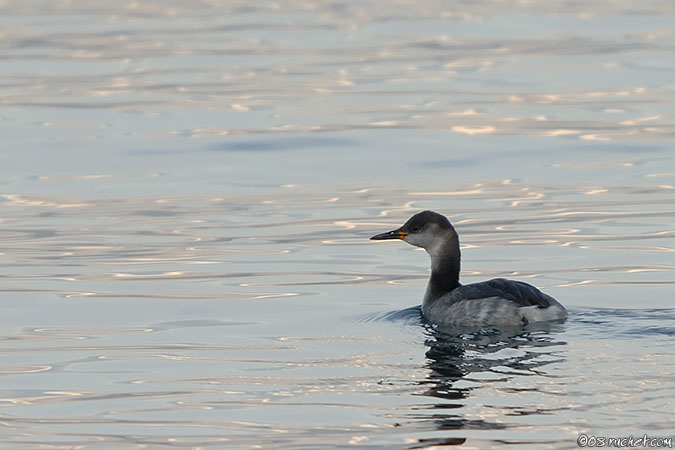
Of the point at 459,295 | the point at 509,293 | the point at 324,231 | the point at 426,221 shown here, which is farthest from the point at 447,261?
the point at 324,231

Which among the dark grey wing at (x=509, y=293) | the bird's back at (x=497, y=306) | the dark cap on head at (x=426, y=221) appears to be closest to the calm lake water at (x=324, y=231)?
the bird's back at (x=497, y=306)

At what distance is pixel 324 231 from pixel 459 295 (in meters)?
4.78

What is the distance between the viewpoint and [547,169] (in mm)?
20703

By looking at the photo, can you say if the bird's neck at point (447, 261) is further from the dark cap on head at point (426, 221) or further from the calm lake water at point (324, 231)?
the calm lake water at point (324, 231)

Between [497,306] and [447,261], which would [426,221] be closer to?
[447,261]

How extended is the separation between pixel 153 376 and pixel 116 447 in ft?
6.07

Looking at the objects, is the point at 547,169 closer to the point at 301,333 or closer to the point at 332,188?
the point at 332,188

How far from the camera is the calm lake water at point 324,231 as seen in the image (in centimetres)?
950

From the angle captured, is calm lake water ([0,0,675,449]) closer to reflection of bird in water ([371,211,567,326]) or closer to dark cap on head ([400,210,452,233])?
reflection of bird in water ([371,211,567,326])

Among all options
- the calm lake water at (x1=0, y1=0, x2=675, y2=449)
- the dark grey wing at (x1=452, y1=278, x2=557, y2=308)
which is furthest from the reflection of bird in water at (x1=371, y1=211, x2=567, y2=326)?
the calm lake water at (x1=0, y1=0, x2=675, y2=449)

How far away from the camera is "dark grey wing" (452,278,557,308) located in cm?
1197

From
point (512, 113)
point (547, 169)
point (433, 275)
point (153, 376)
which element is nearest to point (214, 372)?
point (153, 376)

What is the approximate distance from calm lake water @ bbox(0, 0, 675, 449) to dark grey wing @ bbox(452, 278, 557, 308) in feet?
0.90

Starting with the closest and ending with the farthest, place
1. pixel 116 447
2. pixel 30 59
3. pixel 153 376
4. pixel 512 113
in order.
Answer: pixel 116 447 → pixel 153 376 → pixel 512 113 → pixel 30 59
